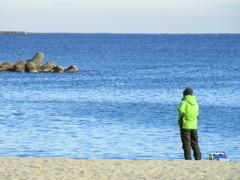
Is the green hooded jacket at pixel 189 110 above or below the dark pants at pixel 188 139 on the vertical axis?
above

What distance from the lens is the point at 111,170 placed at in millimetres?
14047

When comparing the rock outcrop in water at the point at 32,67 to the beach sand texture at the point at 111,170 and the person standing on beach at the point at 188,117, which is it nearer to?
the person standing on beach at the point at 188,117

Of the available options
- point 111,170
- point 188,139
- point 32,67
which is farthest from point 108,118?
point 32,67

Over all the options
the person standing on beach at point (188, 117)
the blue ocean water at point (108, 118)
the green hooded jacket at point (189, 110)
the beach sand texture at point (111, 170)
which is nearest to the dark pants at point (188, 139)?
the person standing on beach at point (188, 117)

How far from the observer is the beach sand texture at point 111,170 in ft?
43.4

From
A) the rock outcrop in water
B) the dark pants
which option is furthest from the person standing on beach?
the rock outcrop in water

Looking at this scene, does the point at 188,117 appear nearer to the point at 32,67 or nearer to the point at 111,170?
the point at 111,170

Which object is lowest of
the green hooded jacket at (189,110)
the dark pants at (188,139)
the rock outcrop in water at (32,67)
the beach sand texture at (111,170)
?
the beach sand texture at (111,170)

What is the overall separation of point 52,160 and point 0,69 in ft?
185

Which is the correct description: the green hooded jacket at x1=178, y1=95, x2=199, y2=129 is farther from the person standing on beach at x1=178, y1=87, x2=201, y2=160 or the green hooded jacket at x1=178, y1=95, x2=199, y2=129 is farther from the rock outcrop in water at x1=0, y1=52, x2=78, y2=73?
the rock outcrop in water at x1=0, y1=52, x2=78, y2=73

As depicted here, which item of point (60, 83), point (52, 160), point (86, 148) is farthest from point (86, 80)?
point (52, 160)

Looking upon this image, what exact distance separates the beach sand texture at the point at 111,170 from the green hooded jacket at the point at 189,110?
99 centimetres

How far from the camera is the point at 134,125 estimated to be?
30.9 meters

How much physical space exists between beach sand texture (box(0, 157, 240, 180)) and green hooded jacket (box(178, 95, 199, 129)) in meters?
0.99
